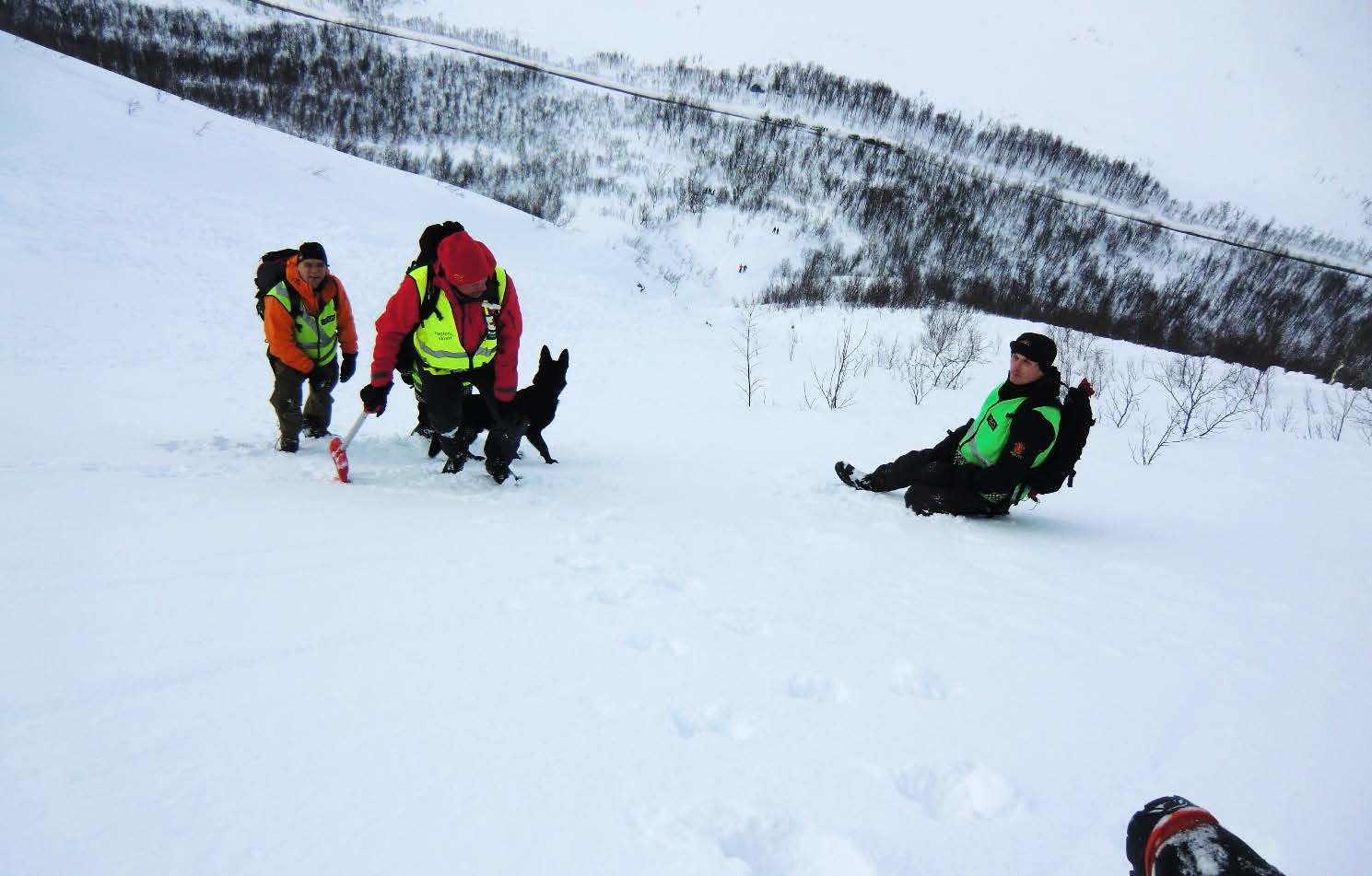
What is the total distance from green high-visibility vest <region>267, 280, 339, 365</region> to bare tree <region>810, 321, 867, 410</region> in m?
5.95

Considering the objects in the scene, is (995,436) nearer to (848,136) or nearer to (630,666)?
(630,666)

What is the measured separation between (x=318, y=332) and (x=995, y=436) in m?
4.76

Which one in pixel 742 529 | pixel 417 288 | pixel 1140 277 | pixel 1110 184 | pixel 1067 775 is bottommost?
pixel 742 529

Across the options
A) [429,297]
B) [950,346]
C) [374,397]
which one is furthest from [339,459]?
[950,346]

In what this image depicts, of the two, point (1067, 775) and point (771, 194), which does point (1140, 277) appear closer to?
point (771, 194)

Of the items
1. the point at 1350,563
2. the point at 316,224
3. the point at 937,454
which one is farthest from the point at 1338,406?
the point at 316,224

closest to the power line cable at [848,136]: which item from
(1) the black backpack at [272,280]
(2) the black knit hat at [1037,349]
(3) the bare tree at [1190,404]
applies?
(3) the bare tree at [1190,404]

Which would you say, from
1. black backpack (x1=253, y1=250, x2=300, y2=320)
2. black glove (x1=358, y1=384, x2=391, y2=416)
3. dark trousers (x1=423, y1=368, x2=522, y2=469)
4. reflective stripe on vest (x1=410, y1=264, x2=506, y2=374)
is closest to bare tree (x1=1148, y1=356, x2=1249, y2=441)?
dark trousers (x1=423, y1=368, x2=522, y2=469)

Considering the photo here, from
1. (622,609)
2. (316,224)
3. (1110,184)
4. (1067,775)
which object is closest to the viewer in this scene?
(1067,775)

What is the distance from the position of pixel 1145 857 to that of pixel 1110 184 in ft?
175

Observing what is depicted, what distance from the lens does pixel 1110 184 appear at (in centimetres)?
4225

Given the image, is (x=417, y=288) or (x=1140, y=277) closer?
(x=417, y=288)

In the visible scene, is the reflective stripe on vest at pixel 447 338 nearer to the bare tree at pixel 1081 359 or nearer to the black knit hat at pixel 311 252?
the black knit hat at pixel 311 252

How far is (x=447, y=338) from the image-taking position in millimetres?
3723
